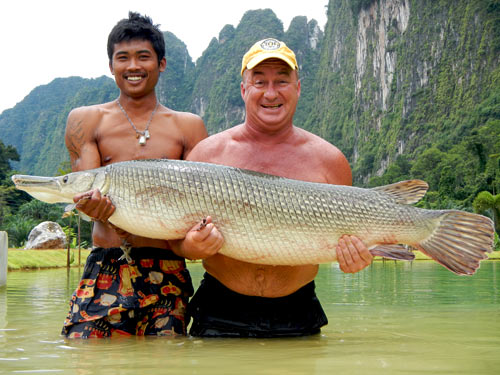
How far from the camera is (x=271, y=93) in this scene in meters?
3.51

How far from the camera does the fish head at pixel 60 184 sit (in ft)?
10.9

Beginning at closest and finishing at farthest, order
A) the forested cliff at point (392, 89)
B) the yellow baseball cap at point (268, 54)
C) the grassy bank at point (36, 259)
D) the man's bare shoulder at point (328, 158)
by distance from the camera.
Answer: the yellow baseball cap at point (268, 54) → the man's bare shoulder at point (328, 158) → the grassy bank at point (36, 259) → the forested cliff at point (392, 89)

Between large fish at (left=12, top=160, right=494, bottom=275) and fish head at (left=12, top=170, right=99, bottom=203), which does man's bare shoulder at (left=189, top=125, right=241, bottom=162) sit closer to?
large fish at (left=12, top=160, right=494, bottom=275)

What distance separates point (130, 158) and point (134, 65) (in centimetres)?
62

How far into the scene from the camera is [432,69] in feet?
271

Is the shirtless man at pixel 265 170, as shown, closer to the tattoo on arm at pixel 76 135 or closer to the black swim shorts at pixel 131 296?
the black swim shorts at pixel 131 296

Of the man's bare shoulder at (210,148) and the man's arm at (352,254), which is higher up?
the man's bare shoulder at (210,148)

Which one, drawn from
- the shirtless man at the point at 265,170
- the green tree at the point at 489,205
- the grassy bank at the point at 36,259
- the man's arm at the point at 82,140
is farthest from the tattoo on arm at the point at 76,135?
the green tree at the point at 489,205

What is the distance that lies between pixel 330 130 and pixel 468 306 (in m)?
107

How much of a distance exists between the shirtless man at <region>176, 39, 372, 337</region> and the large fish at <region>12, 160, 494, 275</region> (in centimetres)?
37

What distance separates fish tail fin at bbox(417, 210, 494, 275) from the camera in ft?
10.6

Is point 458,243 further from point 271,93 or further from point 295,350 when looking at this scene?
point 271,93

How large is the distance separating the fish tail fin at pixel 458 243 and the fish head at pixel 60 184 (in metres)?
1.94

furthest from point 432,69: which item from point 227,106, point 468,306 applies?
point 468,306
